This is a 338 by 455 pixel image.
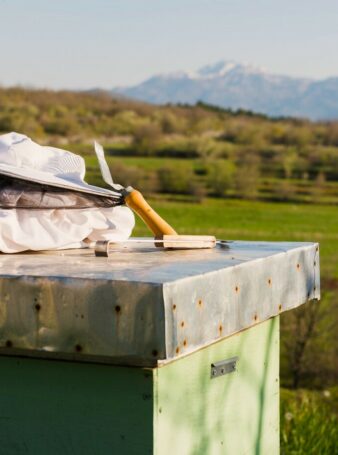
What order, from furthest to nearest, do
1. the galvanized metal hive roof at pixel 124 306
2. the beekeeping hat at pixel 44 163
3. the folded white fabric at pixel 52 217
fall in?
the beekeeping hat at pixel 44 163
the folded white fabric at pixel 52 217
the galvanized metal hive roof at pixel 124 306

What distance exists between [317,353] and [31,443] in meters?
25.3

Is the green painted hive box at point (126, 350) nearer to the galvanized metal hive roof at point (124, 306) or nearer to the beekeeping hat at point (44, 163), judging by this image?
the galvanized metal hive roof at point (124, 306)

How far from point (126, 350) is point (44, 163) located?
957 millimetres

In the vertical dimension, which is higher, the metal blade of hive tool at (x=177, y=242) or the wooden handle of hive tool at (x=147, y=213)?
the wooden handle of hive tool at (x=147, y=213)

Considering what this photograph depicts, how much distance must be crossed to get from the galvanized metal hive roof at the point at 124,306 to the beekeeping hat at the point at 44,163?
31cm

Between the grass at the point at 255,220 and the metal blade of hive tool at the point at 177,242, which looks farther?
the grass at the point at 255,220

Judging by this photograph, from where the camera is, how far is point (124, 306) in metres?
1.72

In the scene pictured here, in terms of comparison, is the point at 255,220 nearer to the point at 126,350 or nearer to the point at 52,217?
the point at 52,217

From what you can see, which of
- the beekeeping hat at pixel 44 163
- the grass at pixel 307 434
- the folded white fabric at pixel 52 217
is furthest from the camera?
the grass at pixel 307 434

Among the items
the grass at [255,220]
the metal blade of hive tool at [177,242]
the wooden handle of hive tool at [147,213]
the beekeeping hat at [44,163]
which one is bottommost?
the metal blade of hive tool at [177,242]

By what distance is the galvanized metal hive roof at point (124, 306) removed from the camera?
1709 millimetres

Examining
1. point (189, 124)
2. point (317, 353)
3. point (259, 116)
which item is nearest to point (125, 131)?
point (189, 124)

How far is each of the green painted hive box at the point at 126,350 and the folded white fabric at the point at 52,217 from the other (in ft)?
0.36

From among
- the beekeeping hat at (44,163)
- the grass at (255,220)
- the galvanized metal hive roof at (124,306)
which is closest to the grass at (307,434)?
the beekeeping hat at (44,163)
